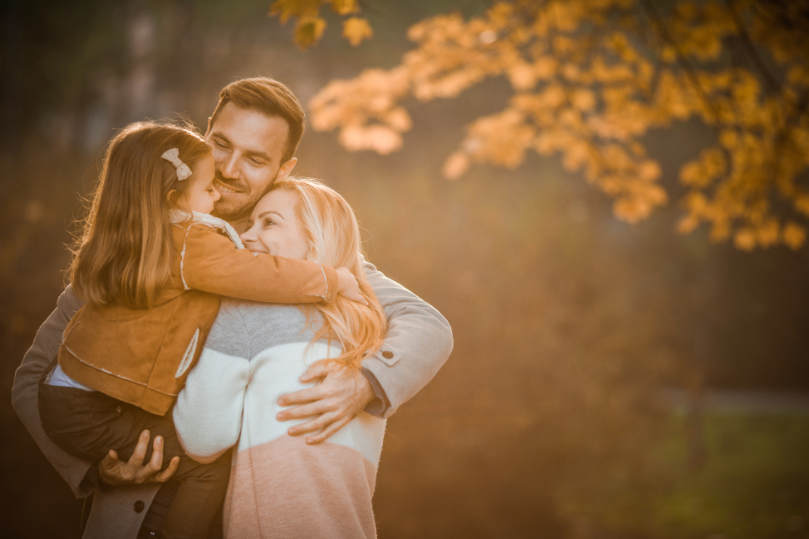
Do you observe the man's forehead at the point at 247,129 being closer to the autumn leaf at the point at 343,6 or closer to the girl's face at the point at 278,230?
the girl's face at the point at 278,230

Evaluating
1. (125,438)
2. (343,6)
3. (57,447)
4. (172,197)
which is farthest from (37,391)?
(343,6)

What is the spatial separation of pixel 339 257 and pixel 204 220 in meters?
0.44

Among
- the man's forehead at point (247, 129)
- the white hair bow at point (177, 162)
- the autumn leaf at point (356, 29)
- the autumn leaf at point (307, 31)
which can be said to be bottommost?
the white hair bow at point (177, 162)

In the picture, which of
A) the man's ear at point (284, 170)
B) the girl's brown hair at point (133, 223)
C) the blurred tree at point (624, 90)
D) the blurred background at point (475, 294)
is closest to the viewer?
the girl's brown hair at point (133, 223)

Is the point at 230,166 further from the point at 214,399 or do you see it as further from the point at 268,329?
the point at 214,399

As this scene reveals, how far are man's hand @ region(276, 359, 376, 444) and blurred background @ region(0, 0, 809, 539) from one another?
5.83 feet

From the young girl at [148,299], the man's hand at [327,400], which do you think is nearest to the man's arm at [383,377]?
the man's hand at [327,400]

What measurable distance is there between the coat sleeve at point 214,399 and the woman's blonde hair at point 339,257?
243 mm

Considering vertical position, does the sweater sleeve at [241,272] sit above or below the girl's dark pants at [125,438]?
above

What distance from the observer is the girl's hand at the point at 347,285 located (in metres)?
1.85

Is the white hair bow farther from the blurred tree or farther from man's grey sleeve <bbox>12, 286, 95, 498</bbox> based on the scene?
the blurred tree

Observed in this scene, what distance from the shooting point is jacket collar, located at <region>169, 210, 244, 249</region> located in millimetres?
1694

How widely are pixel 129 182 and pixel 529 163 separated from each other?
914cm

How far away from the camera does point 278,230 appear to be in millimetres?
1857
